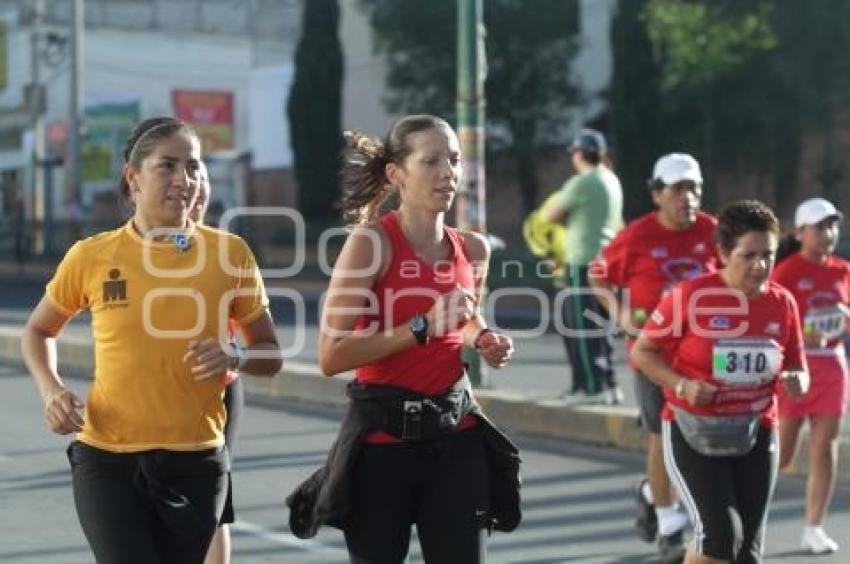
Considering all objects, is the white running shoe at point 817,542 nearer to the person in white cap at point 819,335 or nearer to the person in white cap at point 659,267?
the person in white cap at point 819,335

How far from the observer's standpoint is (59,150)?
6084 centimetres

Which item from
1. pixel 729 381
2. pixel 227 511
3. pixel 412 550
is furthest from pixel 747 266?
pixel 412 550

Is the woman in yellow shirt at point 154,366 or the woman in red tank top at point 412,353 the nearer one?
the woman in yellow shirt at point 154,366

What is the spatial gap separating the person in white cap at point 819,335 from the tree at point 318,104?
112 ft

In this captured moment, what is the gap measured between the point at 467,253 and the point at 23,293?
30817 mm

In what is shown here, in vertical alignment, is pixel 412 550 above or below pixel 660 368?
below

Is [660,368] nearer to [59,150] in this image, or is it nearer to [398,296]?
[398,296]

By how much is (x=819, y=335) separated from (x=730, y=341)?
2338 millimetres

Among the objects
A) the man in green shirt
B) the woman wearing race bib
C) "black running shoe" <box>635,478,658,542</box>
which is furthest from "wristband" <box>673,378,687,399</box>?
the man in green shirt

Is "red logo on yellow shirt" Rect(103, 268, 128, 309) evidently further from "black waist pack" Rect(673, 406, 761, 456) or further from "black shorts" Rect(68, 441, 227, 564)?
"black waist pack" Rect(673, 406, 761, 456)

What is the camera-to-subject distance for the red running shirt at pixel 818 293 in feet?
28.8

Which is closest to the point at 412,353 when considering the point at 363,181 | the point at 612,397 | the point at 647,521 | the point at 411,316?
the point at 411,316

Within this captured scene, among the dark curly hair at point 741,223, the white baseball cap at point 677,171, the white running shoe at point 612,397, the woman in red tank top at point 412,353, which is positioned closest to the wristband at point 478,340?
the woman in red tank top at point 412,353

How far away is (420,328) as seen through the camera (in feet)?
17.0
